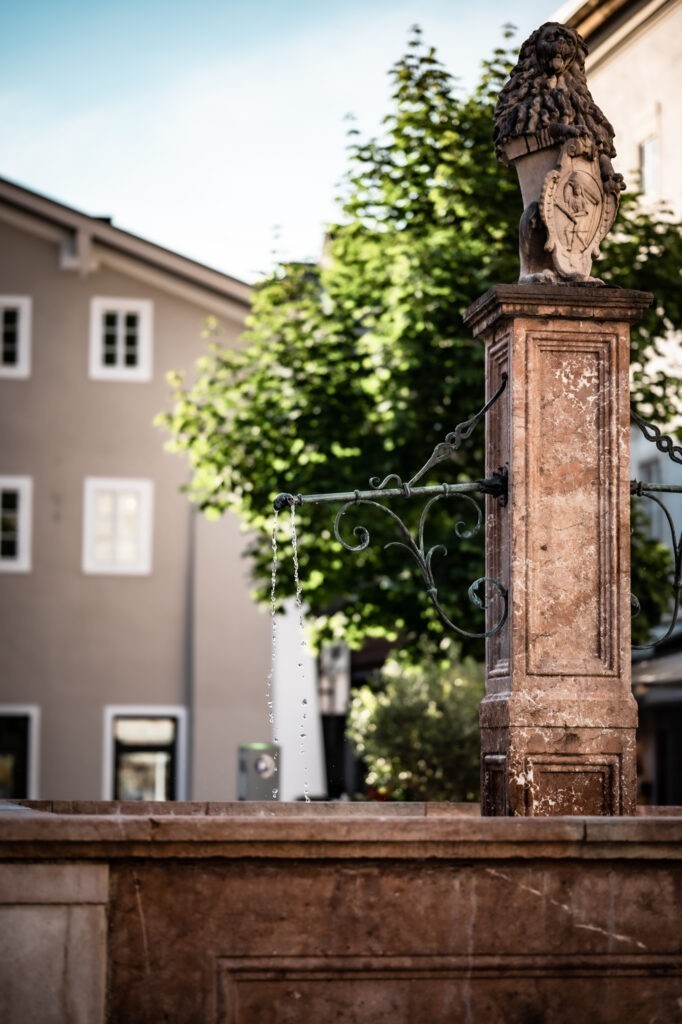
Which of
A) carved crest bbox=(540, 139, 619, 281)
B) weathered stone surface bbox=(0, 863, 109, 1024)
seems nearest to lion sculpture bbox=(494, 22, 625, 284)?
carved crest bbox=(540, 139, 619, 281)

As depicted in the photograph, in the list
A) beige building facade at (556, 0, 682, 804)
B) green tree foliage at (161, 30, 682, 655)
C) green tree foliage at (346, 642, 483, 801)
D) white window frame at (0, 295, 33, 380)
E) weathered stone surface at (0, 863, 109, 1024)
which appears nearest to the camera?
weathered stone surface at (0, 863, 109, 1024)

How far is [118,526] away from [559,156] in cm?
2492

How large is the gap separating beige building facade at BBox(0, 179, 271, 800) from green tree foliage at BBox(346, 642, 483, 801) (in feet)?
17.5

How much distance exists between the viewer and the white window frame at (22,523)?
32.3 meters

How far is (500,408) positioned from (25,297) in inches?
1007

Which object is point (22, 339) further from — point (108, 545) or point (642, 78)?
point (642, 78)

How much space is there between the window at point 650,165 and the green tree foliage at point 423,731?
948 cm

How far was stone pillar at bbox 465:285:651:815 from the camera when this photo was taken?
748cm

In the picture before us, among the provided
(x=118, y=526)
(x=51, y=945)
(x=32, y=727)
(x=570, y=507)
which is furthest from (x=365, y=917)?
(x=118, y=526)

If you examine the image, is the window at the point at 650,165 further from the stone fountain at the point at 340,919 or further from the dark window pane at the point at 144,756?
the stone fountain at the point at 340,919

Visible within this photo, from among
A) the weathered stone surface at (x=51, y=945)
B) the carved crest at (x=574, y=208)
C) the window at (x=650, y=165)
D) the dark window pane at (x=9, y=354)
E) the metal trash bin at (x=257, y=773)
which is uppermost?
the window at (x=650, y=165)

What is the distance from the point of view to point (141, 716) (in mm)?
32219

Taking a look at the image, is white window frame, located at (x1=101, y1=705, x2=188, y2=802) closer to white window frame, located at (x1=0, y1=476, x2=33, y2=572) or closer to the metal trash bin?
white window frame, located at (x1=0, y1=476, x2=33, y2=572)

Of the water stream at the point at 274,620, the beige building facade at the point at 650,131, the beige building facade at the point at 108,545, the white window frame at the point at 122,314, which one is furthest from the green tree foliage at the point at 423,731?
the white window frame at the point at 122,314
